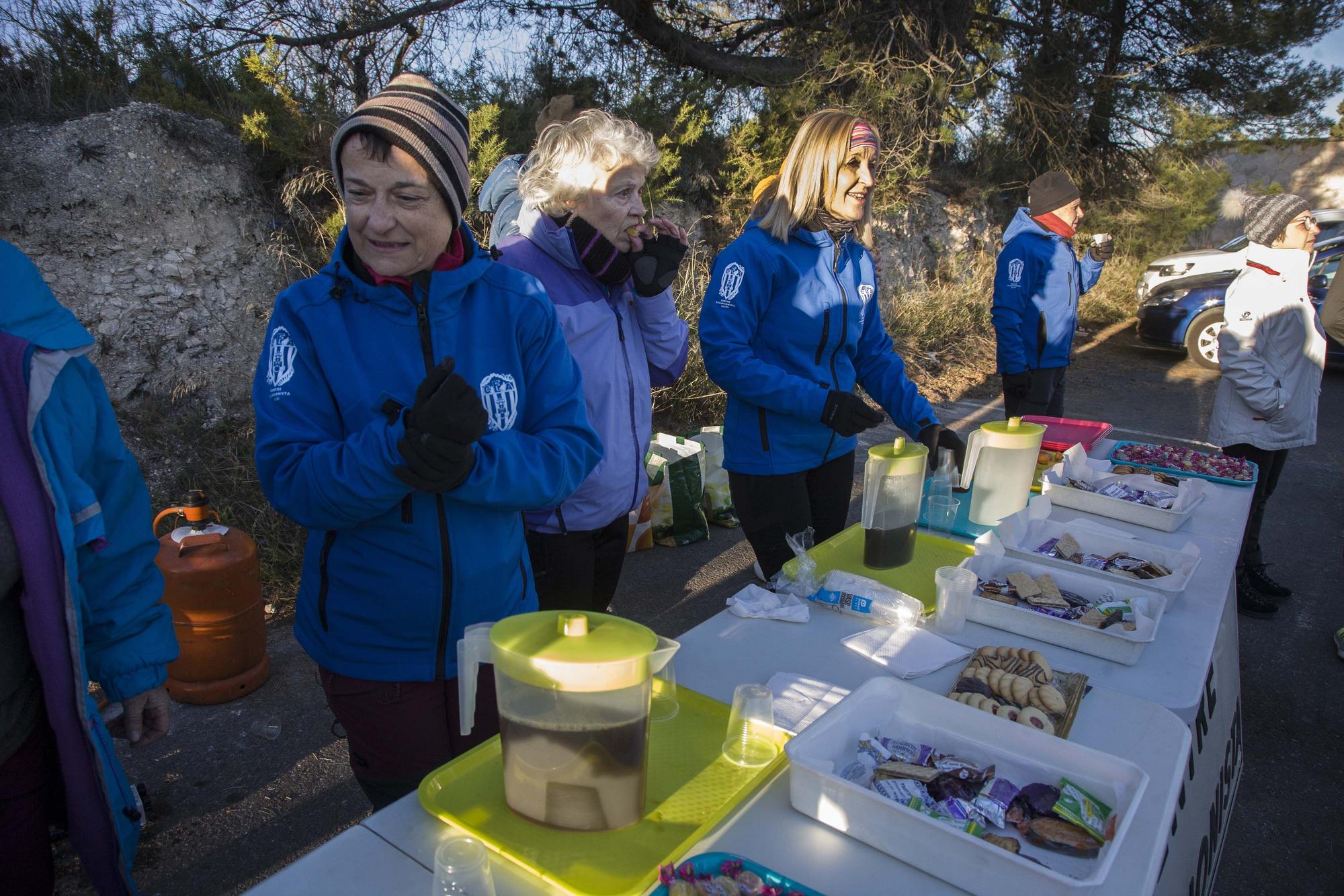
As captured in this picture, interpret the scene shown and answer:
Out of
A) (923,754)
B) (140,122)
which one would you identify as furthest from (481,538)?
(140,122)

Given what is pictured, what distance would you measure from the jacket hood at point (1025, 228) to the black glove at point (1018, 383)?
2.51 feet

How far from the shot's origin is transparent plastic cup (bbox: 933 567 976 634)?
175cm

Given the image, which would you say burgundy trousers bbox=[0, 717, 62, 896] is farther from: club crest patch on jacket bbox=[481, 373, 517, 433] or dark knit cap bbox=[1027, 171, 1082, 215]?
dark knit cap bbox=[1027, 171, 1082, 215]

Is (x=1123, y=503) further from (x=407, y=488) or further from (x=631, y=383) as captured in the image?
(x=407, y=488)

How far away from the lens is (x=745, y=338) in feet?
8.00

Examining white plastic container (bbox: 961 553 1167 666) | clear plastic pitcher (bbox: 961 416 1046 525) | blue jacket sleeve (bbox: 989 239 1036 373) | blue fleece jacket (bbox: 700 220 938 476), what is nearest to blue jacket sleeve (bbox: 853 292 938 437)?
blue fleece jacket (bbox: 700 220 938 476)

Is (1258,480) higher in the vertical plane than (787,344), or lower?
lower

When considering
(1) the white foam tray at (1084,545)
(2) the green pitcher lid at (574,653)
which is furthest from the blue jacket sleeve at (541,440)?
(1) the white foam tray at (1084,545)

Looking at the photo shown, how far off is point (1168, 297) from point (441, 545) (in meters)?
10.3

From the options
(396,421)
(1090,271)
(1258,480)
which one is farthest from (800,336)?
(1090,271)

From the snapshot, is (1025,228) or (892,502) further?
(1025,228)

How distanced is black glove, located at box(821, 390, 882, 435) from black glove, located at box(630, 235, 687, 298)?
0.58m

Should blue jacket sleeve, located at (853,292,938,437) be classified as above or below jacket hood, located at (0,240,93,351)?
below

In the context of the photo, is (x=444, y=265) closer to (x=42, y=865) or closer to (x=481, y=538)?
(x=481, y=538)
